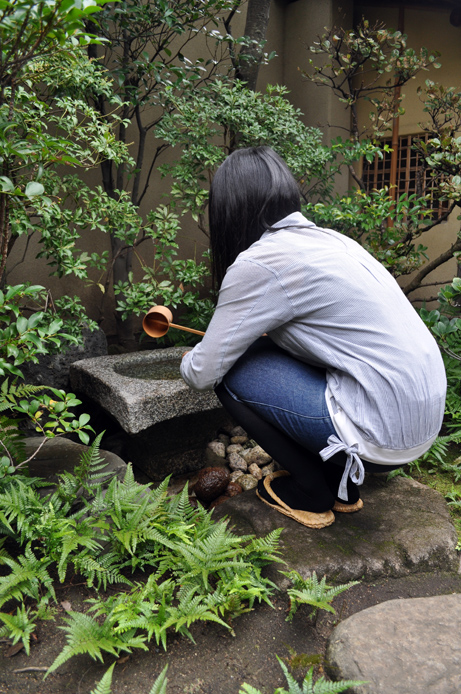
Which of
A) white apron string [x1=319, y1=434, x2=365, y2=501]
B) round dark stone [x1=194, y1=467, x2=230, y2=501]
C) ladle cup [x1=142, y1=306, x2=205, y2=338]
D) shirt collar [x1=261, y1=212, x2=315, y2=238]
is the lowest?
round dark stone [x1=194, y1=467, x2=230, y2=501]

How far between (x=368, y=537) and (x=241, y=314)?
1085mm

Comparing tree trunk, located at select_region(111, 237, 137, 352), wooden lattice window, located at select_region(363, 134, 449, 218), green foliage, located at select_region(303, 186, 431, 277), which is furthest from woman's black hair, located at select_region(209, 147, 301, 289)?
wooden lattice window, located at select_region(363, 134, 449, 218)

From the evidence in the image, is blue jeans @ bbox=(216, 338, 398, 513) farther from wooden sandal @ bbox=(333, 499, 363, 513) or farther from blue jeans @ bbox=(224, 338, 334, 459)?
wooden sandal @ bbox=(333, 499, 363, 513)

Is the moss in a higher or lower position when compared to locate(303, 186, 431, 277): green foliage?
lower

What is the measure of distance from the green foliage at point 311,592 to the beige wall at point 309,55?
11.7 feet

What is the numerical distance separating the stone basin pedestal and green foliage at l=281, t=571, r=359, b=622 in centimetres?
119

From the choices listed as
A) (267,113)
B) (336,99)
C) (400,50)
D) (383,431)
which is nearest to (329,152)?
(267,113)

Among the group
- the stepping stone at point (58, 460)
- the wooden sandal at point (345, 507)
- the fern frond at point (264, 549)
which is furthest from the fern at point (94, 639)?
the wooden sandal at point (345, 507)

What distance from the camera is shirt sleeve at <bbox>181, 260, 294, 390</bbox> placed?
195 centimetres

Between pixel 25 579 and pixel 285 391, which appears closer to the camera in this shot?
pixel 25 579

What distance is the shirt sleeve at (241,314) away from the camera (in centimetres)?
195

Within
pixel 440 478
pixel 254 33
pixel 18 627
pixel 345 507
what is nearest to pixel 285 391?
pixel 345 507

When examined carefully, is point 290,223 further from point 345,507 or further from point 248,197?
point 345,507

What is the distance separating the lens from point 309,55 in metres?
5.51
